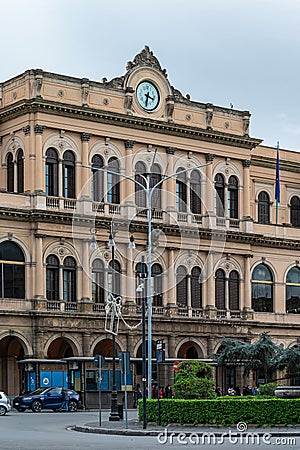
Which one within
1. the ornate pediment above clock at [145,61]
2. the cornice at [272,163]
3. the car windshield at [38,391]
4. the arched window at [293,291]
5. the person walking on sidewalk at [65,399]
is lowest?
the person walking on sidewalk at [65,399]

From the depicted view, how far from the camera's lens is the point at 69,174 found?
70562 millimetres

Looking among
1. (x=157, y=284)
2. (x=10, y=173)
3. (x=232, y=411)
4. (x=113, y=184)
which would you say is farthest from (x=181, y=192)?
(x=232, y=411)

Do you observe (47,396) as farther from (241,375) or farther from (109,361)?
(241,375)

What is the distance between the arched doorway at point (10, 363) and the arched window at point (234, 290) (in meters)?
15.8

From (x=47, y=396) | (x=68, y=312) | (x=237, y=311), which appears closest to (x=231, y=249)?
(x=237, y=311)

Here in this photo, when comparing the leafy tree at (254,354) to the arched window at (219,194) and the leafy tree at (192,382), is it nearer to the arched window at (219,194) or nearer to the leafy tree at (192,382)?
the arched window at (219,194)

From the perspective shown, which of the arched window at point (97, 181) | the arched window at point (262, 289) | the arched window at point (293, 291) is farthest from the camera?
the arched window at point (293, 291)

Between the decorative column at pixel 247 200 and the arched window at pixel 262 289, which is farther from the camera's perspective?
the arched window at pixel 262 289

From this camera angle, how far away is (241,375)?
75.8 metres

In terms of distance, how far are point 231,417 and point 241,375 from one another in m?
37.7

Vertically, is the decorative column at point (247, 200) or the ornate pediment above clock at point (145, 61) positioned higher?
the ornate pediment above clock at point (145, 61)

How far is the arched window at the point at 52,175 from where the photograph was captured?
6938 cm
